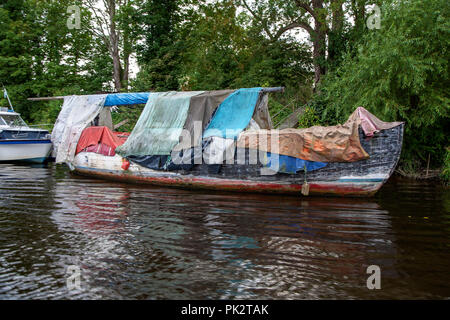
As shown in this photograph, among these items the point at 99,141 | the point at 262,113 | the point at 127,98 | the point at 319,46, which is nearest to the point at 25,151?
the point at 99,141

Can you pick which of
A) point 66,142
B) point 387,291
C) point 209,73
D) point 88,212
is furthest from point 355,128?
point 209,73

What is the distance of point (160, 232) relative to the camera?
21.2 feet

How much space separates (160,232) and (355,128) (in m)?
5.28

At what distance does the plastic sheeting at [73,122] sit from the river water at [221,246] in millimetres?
3946

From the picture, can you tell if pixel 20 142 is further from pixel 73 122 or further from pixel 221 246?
pixel 221 246

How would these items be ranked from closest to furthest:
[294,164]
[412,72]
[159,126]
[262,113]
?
[294,164] → [412,72] → [262,113] → [159,126]

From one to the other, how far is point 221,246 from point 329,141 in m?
4.49

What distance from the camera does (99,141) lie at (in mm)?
12586

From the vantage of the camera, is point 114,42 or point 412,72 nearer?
point 412,72

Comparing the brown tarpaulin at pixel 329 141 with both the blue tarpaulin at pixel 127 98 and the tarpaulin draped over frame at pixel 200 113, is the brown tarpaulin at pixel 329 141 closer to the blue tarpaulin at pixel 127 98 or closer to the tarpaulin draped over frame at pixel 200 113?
the tarpaulin draped over frame at pixel 200 113

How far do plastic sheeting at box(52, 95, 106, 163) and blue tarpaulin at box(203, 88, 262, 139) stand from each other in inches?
198

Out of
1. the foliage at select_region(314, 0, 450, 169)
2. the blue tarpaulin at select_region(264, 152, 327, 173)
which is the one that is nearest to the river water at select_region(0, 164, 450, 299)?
the blue tarpaulin at select_region(264, 152, 327, 173)

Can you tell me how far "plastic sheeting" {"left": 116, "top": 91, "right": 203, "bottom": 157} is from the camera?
11061mm

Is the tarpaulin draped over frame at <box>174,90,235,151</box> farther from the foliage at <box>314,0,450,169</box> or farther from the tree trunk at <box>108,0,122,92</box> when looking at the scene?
the tree trunk at <box>108,0,122,92</box>
